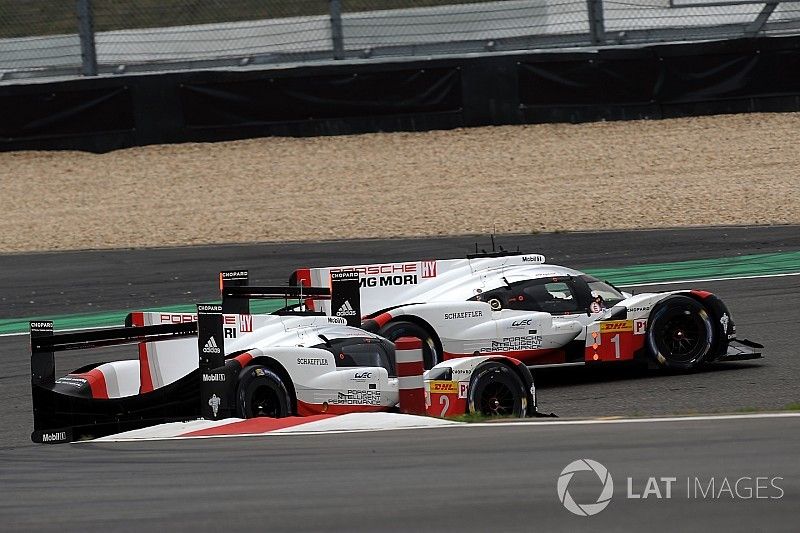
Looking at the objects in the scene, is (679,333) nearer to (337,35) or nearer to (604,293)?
(604,293)

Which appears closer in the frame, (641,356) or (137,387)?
(137,387)

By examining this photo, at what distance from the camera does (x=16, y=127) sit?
21.7 metres

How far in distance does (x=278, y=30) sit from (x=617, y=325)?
12438 mm

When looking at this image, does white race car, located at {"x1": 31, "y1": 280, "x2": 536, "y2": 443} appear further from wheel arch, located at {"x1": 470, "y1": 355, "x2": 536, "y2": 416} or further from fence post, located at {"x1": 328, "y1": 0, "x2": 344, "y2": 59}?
fence post, located at {"x1": 328, "y1": 0, "x2": 344, "y2": 59}

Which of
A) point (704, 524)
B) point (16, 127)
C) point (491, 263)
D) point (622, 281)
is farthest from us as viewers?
point (16, 127)

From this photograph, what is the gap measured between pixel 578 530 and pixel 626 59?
52.2ft

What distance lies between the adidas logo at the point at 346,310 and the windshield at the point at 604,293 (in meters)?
2.27

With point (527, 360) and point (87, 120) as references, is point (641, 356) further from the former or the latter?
point (87, 120)

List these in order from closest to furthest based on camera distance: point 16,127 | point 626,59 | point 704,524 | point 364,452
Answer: point 704,524
point 364,452
point 626,59
point 16,127

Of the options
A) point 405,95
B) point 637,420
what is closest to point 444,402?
point 637,420

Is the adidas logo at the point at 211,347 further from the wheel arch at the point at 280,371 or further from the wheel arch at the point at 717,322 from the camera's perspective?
the wheel arch at the point at 717,322

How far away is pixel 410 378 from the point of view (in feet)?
27.8

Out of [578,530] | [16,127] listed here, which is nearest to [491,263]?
[578,530]

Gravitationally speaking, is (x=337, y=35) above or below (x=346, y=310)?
above
